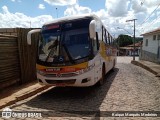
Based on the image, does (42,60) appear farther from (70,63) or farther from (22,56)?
(22,56)

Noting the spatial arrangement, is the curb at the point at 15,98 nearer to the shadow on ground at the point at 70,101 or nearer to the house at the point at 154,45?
the shadow on ground at the point at 70,101

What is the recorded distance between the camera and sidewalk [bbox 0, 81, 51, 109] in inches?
273

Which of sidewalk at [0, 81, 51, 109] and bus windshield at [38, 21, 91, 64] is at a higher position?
bus windshield at [38, 21, 91, 64]

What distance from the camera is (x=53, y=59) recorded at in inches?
300

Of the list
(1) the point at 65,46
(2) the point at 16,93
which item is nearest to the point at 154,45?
(1) the point at 65,46

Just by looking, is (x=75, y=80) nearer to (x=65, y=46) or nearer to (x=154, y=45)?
(x=65, y=46)

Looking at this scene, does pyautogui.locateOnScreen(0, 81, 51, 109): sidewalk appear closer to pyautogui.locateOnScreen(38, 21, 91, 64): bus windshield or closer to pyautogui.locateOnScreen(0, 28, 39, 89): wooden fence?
pyautogui.locateOnScreen(0, 28, 39, 89): wooden fence

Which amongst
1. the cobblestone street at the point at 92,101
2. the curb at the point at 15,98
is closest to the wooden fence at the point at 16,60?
the curb at the point at 15,98

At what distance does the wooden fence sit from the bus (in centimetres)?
150

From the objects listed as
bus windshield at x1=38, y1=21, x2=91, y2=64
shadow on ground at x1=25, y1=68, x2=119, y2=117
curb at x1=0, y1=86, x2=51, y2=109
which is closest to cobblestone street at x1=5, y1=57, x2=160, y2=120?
shadow on ground at x1=25, y1=68, x2=119, y2=117

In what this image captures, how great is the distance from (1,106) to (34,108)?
98 cm

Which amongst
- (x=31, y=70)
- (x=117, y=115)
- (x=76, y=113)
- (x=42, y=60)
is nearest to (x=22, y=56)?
(x=31, y=70)

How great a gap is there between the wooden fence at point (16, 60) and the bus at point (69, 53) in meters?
1.50

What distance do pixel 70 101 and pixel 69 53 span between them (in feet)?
5.51
